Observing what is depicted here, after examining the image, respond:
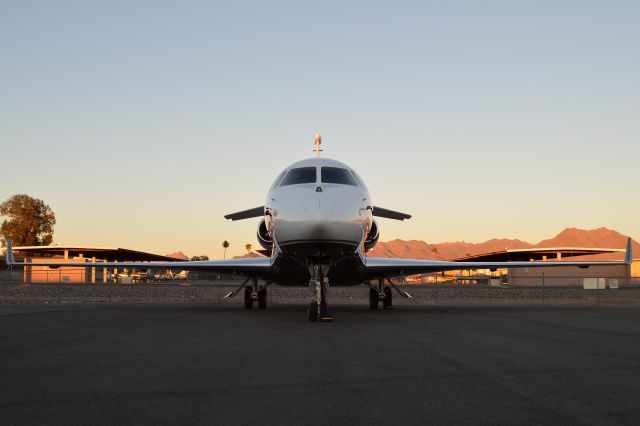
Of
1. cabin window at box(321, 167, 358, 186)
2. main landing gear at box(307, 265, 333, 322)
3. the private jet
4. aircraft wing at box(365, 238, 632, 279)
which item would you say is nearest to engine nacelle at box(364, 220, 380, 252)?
the private jet

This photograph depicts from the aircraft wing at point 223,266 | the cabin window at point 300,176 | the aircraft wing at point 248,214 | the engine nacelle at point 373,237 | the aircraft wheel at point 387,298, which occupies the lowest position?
the aircraft wheel at point 387,298

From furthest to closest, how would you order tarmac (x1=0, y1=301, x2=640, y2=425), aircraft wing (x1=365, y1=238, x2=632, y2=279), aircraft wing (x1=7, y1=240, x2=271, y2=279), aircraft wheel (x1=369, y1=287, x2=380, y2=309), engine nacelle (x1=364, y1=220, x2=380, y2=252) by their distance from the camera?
1. aircraft wheel (x1=369, y1=287, x2=380, y2=309)
2. engine nacelle (x1=364, y1=220, x2=380, y2=252)
3. aircraft wing (x1=7, y1=240, x2=271, y2=279)
4. aircraft wing (x1=365, y1=238, x2=632, y2=279)
5. tarmac (x1=0, y1=301, x2=640, y2=425)

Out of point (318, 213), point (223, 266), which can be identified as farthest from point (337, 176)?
point (223, 266)

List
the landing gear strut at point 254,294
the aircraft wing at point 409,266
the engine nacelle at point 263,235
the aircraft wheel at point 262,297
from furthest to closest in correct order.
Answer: the aircraft wheel at point 262,297, the landing gear strut at point 254,294, the engine nacelle at point 263,235, the aircraft wing at point 409,266

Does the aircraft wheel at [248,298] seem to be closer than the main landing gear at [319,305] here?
No

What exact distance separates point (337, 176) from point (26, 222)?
343 ft

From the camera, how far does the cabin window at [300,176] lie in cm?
1411

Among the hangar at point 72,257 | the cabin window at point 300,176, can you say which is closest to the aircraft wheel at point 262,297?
the cabin window at point 300,176

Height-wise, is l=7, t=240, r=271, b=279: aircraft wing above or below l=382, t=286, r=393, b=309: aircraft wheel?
above

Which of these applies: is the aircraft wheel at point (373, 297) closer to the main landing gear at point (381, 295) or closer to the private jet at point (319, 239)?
the main landing gear at point (381, 295)

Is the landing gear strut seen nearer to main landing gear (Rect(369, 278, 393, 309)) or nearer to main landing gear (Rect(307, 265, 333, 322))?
main landing gear (Rect(369, 278, 393, 309))

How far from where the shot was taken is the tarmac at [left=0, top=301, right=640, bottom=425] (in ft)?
13.6

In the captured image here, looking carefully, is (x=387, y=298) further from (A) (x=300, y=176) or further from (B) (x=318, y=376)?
(B) (x=318, y=376)

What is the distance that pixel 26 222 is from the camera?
4173 inches
